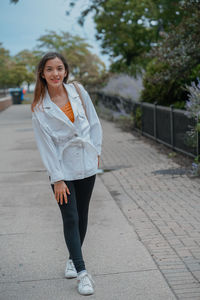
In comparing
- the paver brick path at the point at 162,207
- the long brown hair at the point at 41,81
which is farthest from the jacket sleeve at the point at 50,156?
the paver brick path at the point at 162,207

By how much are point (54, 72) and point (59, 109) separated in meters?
0.31

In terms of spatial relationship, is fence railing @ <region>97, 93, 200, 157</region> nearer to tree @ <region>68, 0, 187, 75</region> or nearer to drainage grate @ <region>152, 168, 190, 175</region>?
drainage grate @ <region>152, 168, 190, 175</region>

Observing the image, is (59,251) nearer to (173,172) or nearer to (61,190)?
(61,190)

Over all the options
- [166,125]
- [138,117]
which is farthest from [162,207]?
A: [138,117]

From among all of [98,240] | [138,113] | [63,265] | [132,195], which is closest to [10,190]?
[132,195]


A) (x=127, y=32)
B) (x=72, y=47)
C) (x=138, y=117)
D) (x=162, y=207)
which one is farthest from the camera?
(x=72, y=47)

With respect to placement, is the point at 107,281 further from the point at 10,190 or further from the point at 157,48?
the point at 157,48

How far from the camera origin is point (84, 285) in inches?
152

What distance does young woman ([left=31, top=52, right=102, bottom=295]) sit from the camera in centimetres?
385

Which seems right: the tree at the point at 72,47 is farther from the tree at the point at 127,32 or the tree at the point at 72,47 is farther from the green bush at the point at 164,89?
the green bush at the point at 164,89

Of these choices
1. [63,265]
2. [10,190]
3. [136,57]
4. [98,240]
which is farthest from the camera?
[136,57]

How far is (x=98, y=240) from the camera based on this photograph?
5266 millimetres

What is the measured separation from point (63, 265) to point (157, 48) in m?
8.39

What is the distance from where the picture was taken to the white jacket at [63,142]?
384cm
